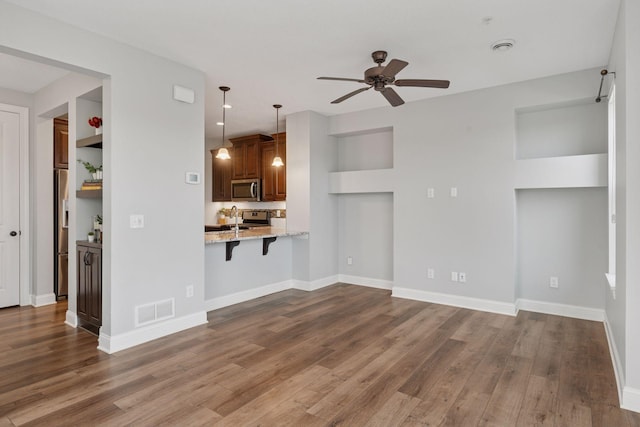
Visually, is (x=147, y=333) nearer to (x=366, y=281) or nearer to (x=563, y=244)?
(x=366, y=281)

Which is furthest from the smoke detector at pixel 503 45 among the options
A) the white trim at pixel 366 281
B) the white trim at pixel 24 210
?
the white trim at pixel 24 210

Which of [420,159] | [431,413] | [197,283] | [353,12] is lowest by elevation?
[431,413]

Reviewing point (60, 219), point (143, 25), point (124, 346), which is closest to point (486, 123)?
point (143, 25)

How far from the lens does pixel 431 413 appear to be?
7.57 feet

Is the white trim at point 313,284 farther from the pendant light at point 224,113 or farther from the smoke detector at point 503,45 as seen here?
the smoke detector at point 503,45

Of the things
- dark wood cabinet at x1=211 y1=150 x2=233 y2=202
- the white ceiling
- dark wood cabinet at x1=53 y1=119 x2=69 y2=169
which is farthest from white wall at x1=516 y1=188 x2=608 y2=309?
dark wood cabinet at x1=53 y1=119 x2=69 y2=169

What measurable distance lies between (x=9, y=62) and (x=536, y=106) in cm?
566

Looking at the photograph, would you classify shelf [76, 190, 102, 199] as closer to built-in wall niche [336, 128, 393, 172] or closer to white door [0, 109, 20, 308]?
white door [0, 109, 20, 308]

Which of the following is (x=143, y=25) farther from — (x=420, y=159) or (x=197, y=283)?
(x=420, y=159)

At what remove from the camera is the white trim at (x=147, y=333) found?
326 cm

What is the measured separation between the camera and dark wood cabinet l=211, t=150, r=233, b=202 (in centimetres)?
775

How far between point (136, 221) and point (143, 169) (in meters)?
0.49

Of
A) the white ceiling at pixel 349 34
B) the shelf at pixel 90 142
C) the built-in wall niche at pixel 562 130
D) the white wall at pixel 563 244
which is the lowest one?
the white wall at pixel 563 244

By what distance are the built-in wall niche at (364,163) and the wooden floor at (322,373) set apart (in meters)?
2.08
